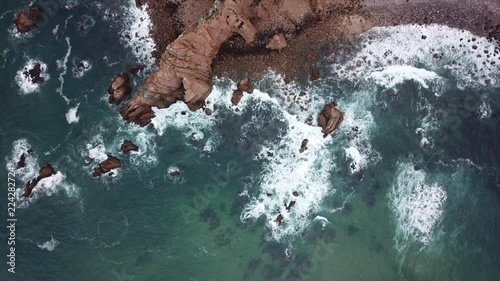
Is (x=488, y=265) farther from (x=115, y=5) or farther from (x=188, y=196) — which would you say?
(x=115, y=5)

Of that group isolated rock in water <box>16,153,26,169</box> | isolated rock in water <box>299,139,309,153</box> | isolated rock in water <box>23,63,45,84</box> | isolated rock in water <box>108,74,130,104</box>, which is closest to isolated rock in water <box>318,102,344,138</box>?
isolated rock in water <box>299,139,309,153</box>

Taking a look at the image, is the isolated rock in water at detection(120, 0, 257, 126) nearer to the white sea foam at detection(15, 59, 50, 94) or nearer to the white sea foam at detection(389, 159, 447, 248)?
the white sea foam at detection(15, 59, 50, 94)

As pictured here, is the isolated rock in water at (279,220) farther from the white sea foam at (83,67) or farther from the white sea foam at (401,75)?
the white sea foam at (83,67)

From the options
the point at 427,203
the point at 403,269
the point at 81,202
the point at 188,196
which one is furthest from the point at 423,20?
the point at 81,202

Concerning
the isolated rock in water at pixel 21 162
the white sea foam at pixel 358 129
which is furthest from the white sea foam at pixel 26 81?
the white sea foam at pixel 358 129

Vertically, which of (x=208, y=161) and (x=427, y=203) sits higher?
(x=427, y=203)

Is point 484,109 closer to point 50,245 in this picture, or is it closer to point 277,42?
point 277,42

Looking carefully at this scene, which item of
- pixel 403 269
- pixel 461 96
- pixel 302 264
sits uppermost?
pixel 461 96
